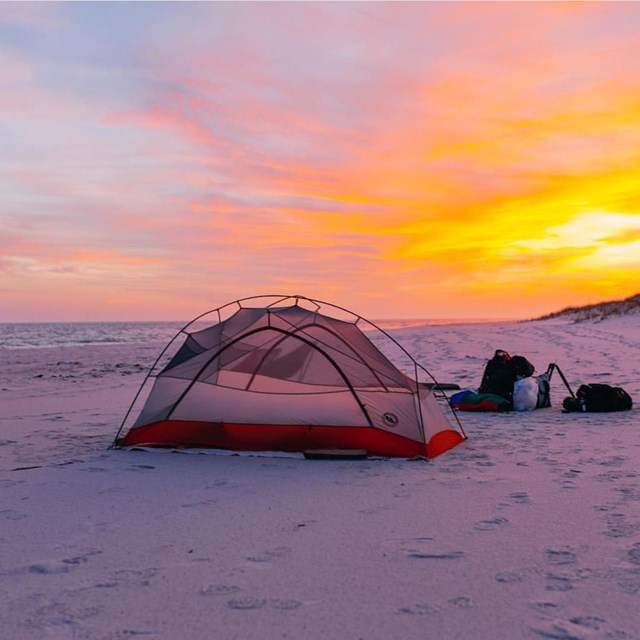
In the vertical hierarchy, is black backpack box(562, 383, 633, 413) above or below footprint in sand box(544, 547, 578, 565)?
above

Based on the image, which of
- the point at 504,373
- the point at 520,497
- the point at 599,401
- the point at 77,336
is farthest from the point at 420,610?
the point at 77,336

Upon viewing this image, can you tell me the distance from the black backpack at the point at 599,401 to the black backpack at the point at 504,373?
3.14 feet

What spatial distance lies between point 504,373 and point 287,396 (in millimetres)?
4652

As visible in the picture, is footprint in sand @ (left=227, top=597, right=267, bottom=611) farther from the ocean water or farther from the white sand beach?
the ocean water

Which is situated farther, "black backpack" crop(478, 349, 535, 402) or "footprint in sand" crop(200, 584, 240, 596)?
"black backpack" crop(478, 349, 535, 402)

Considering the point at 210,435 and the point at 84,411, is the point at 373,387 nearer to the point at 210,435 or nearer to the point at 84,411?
the point at 210,435

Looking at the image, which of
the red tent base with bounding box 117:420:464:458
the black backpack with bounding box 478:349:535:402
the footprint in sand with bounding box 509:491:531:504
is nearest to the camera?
the footprint in sand with bounding box 509:491:531:504

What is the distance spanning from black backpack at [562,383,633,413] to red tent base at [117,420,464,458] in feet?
10.4

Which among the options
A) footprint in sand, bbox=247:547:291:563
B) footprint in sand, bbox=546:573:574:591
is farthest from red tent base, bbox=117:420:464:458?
footprint in sand, bbox=546:573:574:591

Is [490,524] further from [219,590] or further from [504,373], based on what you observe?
[504,373]

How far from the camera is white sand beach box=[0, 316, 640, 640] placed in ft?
10.6

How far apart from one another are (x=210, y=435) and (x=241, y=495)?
2.07 m

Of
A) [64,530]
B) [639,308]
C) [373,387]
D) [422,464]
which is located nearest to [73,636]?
[64,530]

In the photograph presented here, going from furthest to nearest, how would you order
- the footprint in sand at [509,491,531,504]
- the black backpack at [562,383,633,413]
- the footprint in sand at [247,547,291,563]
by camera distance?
the black backpack at [562,383,633,413] → the footprint in sand at [509,491,531,504] → the footprint in sand at [247,547,291,563]
